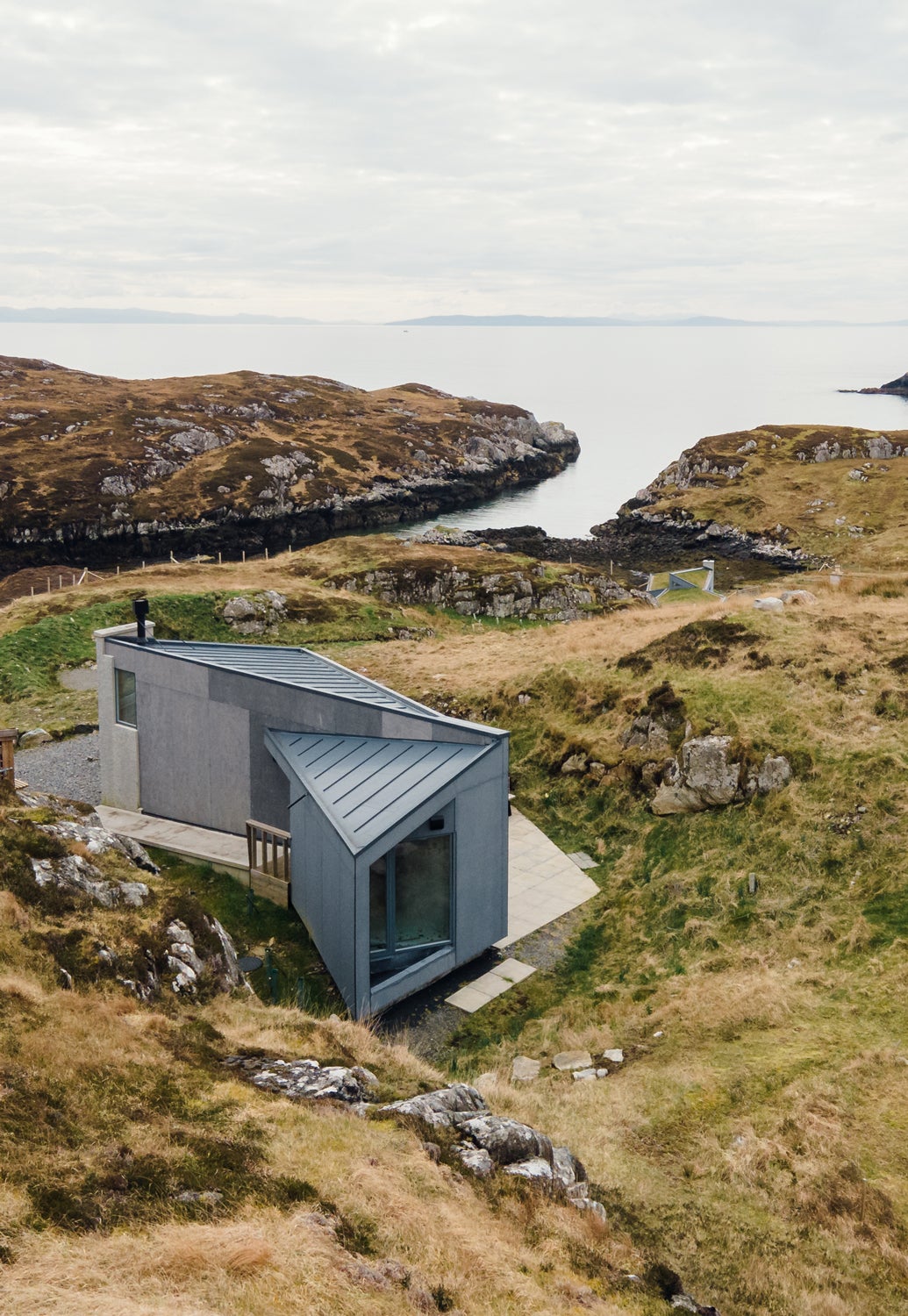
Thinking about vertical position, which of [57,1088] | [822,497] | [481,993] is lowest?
[481,993]

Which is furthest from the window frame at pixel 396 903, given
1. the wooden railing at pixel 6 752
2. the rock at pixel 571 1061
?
the wooden railing at pixel 6 752

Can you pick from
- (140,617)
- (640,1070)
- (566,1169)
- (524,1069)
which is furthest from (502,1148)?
(140,617)

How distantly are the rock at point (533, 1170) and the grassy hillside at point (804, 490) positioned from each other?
238 ft

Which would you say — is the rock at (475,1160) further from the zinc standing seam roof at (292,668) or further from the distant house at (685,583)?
the distant house at (685,583)

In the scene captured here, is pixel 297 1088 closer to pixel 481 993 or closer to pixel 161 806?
pixel 481 993

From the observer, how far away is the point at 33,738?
111 feet

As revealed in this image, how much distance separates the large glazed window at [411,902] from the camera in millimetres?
19344

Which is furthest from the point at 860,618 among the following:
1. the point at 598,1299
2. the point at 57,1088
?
the point at 57,1088

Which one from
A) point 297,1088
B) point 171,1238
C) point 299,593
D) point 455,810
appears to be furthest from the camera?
point 299,593

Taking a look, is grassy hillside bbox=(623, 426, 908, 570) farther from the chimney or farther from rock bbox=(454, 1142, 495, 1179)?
rock bbox=(454, 1142, 495, 1179)

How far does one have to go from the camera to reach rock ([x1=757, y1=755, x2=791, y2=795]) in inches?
993

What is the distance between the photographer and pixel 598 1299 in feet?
33.2

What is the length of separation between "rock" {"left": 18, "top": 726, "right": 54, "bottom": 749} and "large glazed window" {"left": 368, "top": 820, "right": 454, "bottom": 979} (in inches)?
780

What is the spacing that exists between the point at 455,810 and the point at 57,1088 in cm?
1014
